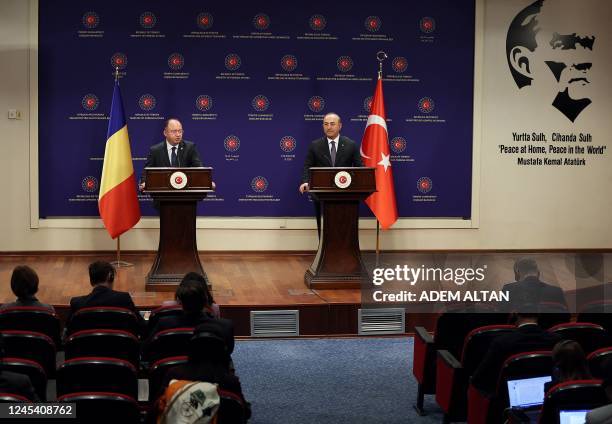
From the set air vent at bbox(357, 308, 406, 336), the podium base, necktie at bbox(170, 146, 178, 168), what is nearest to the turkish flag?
the podium base

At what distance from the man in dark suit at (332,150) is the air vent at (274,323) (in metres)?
1.93

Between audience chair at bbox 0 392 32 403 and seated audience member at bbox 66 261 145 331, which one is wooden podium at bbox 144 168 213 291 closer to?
seated audience member at bbox 66 261 145 331

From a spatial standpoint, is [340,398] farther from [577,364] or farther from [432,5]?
[432,5]

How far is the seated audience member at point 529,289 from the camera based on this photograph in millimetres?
5465

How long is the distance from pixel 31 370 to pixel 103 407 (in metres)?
0.59

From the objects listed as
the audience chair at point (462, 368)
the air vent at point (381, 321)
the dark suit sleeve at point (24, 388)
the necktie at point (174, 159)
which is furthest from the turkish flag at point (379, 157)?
the dark suit sleeve at point (24, 388)

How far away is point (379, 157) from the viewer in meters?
10.1

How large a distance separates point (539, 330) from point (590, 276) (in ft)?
22.1

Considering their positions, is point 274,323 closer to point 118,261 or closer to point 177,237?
point 177,237

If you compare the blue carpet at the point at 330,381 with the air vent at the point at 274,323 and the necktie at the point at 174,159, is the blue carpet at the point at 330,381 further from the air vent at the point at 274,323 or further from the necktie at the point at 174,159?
the necktie at the point at 174,159

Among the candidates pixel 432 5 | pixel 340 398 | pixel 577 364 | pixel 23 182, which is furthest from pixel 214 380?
pixel 432 5

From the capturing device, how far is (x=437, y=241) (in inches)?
439

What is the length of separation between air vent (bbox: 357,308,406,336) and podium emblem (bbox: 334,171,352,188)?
121cm

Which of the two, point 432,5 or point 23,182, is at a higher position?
point 432,5
